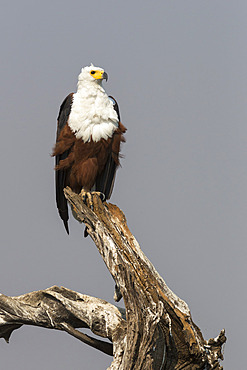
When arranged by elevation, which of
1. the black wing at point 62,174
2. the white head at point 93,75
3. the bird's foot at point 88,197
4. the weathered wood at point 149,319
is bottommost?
the weathered wood at point 149,319

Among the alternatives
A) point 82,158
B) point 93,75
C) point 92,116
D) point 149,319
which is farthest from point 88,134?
point 149,319

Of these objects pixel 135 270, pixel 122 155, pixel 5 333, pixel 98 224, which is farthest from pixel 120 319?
pixel 122 155

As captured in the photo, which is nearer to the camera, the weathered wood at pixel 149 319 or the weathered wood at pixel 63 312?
the weathered wood at pixel 149 319

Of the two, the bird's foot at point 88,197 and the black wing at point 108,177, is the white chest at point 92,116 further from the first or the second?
the bird's foot at point 88,197

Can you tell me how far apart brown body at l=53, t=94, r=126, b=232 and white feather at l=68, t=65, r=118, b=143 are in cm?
7

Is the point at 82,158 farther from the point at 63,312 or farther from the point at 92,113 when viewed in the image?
the point at 63,312

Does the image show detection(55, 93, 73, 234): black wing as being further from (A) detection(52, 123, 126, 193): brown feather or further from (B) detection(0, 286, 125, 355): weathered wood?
(B) detection(0, 286, 125, 355): weathered wood

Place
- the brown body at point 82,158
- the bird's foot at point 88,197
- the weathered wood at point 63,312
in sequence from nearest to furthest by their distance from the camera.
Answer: the weathered wood at point 63,312, the bird's foot at point 88,197, the brown body at point 82,158

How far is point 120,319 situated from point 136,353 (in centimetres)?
57

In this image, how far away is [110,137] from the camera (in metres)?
5.86

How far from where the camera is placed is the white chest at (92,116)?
576 cm

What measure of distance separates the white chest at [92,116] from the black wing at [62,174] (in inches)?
5.1

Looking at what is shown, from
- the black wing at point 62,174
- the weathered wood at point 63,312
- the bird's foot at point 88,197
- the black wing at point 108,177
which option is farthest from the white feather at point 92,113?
the weathered wood at point 63,312

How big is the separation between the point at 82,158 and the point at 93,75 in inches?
34.0
